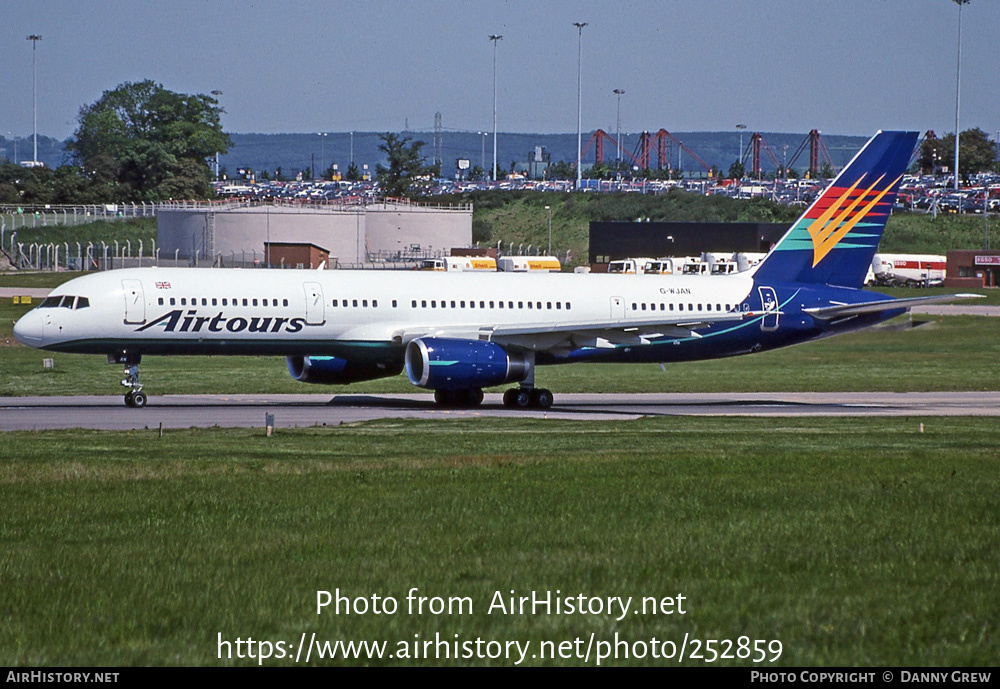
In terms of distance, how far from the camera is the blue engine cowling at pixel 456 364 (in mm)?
35469

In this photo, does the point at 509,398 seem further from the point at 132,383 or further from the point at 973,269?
the point at 973,269

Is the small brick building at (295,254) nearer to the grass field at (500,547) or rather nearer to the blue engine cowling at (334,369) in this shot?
the blue engine cowling at (334,369)

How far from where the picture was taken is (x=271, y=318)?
35906mm

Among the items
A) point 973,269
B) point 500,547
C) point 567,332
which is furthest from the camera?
Answer: point 973,269

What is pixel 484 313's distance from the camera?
3841 centimetres

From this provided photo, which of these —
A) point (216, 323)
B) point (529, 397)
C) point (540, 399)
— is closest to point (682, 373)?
point (540, 399)

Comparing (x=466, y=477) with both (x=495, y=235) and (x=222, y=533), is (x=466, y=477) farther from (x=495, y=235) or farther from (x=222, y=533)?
(x=495, y=235)

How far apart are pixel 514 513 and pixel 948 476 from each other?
7595mm


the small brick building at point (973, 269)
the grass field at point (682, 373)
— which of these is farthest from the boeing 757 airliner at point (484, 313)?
the small brick building at point (973, 269)

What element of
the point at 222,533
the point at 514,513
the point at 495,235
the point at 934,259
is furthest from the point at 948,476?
the point at 495,235

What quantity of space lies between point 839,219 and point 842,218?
0.10 m

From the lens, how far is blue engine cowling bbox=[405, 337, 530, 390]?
116ft

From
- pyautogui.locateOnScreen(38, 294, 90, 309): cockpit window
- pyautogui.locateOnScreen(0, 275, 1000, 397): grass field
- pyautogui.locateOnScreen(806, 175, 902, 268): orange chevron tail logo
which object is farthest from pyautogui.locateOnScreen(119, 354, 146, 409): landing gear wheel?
pyautogui.locateOnScreen(806, 175, 902, 268): orange chevron tail logo

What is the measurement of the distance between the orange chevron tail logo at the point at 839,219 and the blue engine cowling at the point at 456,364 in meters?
11.8
